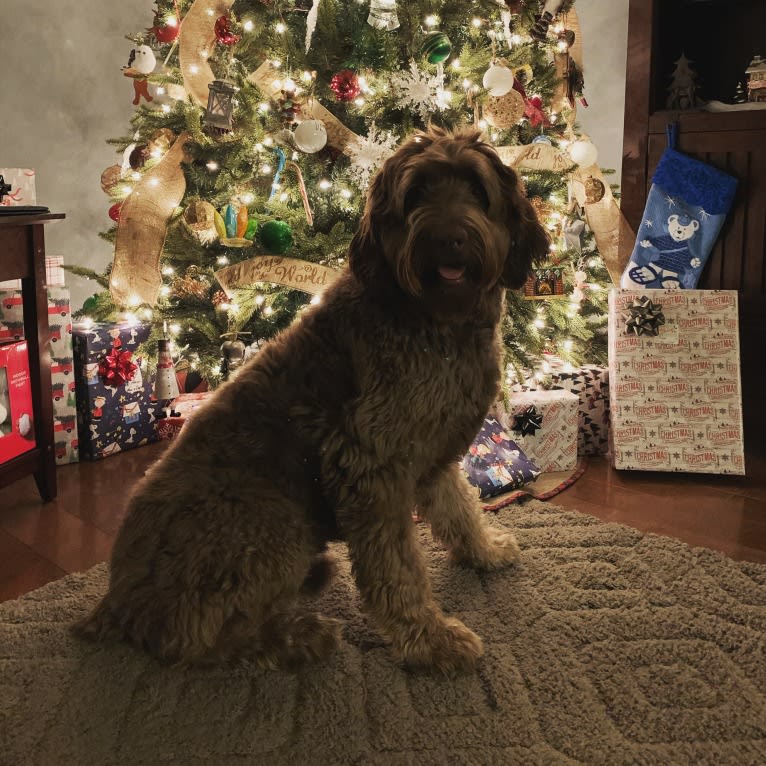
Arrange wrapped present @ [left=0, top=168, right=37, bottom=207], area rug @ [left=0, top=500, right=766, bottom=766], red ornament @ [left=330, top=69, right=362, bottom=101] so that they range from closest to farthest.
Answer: area rug @ [left=0, top=500, right=766, bottom=766] → red ornament @ [left=330, top=69, right=362, bottom=101] → wrapped present @ [left=0, top=168, right=37, bottom=207]

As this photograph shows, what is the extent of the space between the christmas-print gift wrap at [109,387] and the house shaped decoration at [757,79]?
9.58 feet

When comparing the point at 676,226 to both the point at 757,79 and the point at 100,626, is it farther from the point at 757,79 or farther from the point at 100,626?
the point at 100,626

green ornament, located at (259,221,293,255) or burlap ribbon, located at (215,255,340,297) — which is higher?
green ornament, located at (259,221,293,255)

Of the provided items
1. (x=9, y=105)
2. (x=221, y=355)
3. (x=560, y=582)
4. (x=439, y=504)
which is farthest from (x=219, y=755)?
(x=9, y=105)

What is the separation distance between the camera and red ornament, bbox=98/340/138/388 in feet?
9.91

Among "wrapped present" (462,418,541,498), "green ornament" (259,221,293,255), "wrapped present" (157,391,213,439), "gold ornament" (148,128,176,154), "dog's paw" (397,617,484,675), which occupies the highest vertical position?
"gold ornament" (148,128,176,154)

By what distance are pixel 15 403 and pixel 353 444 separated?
62.0 inches

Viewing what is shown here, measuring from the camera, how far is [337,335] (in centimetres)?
165

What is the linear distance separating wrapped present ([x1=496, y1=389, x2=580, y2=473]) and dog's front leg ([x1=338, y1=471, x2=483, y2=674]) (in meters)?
1.22

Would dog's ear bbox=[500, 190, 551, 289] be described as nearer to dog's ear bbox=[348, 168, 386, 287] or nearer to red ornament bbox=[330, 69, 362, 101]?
dog's ear bbox=[348, 168, 386, 287]

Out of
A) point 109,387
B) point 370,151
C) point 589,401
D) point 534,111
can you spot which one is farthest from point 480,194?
point 109,387

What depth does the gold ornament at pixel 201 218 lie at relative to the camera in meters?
2.67

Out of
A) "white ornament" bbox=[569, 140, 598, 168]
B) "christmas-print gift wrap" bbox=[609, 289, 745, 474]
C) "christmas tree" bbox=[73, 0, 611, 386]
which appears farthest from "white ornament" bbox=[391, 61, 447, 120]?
"christmas-print gift wrap" bbox=[609, 289, 745, 474]

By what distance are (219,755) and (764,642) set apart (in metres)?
1.29
